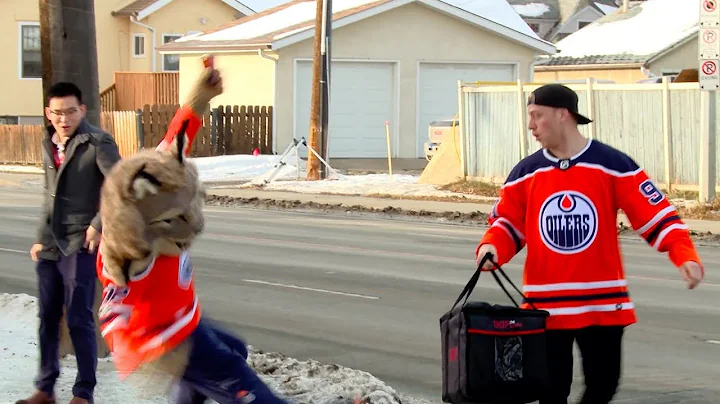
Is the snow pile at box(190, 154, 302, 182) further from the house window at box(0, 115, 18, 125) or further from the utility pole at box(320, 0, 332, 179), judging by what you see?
the house window at box(0, 115, 18, 125)

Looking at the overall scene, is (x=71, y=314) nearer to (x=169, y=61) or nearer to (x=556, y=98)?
(x=556, y=98)

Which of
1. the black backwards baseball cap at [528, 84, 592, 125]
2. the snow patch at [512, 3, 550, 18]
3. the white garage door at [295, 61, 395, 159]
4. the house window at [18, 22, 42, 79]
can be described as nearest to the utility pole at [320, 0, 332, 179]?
the white garage door at [295, 61, 395, 159]

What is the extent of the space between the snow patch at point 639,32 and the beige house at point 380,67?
35.6ft

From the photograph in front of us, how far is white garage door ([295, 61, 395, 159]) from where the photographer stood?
3459cm

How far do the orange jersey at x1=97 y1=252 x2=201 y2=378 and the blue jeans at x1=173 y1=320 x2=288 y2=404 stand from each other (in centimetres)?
8

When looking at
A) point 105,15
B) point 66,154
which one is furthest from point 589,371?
point 105,15

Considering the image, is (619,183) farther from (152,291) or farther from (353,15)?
(353,15)

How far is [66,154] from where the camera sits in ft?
21.7

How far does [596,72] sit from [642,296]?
35334 millimetres

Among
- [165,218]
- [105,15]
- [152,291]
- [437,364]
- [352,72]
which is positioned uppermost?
[105,15]

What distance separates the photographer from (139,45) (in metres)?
45.2

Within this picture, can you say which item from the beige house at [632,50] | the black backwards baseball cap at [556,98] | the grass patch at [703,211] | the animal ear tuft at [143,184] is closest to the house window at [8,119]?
the beige house at [632,50]

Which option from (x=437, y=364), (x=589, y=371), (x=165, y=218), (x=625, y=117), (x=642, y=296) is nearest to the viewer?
(x=165, y=218)

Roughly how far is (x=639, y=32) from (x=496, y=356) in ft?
149
